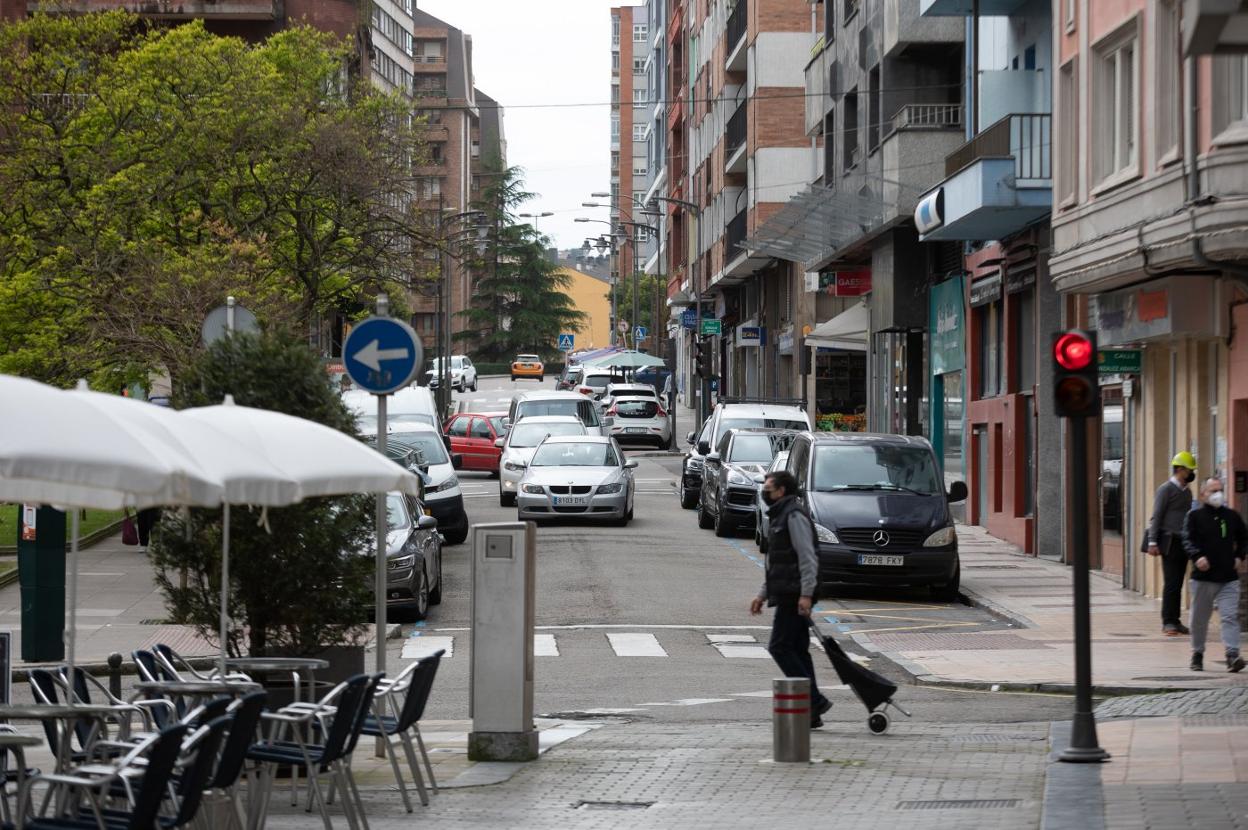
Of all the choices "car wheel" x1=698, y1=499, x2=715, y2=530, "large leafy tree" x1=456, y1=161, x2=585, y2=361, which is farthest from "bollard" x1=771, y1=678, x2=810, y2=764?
"large leafy tree" x1=456, y1=161, x2=585, y2=361

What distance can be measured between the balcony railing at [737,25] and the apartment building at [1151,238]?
39.8m

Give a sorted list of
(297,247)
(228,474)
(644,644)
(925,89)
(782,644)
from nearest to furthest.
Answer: (228,474), (782,644), (644,644), (925,89), (297,247)

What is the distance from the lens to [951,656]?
18734mm

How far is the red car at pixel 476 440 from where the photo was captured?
163 feet

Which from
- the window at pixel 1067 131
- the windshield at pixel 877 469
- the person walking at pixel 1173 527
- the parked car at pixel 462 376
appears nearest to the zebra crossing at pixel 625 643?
the person walking at pixel 1173 527

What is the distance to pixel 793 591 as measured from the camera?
13805 millimetres

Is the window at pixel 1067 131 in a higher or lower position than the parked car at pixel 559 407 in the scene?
higher

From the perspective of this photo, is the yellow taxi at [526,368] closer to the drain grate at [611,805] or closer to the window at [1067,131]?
the window at [1067,131]

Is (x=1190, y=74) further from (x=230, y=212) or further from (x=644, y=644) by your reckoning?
(x=230, y=212)

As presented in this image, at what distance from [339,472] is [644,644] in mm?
9948

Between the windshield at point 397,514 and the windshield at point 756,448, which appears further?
the windshield at point 756,448

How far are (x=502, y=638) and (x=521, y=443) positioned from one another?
27433 mm

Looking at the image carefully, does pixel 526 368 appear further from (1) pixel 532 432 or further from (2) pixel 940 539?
(2) pixel 940 539

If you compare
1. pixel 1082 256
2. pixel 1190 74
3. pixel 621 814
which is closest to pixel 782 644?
pixel 621 814
